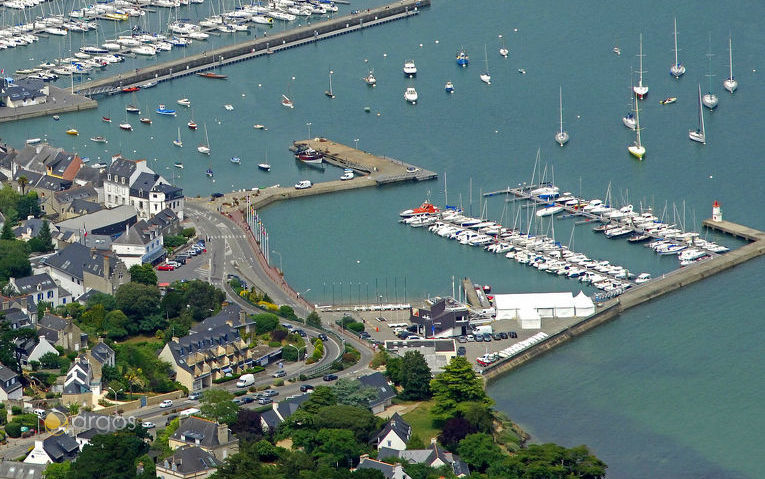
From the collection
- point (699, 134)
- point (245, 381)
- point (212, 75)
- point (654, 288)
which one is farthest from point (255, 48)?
point (245, 381)

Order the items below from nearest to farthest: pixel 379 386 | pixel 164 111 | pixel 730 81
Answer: pixel 379 386 → pixel 164 111 → pixel 730 81

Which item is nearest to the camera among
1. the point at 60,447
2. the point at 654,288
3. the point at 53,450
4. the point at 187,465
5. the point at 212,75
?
the point at 187,465

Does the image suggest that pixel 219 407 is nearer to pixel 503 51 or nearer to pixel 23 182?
pixel 23 182

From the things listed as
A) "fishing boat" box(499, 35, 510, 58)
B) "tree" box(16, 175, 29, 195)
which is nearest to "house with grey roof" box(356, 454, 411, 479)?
"tree" box(16, 175, 29, 195)

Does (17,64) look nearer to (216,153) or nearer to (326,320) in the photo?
(216,153)

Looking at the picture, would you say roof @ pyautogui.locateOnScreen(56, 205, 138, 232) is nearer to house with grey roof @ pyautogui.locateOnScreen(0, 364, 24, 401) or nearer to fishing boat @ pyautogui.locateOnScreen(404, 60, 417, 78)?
house with grey roof @ pyautogui.locateOnScreen(0, 364, 24, 401)

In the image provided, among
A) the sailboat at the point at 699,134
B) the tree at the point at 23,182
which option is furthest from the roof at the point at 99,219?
the sailboat at the point at 699,134

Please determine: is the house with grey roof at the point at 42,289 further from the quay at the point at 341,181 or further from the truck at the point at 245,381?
the quay at the point at 341,181
